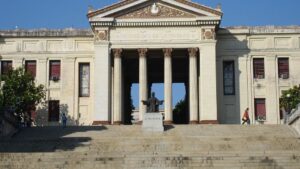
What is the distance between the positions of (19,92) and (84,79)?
8.47 m

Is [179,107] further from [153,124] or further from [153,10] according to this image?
[153,124]

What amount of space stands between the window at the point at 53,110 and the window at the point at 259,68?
60.0 feet

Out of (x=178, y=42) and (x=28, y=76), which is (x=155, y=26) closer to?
(x=178, y=42)

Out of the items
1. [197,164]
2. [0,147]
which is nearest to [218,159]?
[197,164]

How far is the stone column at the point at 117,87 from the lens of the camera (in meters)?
48.5

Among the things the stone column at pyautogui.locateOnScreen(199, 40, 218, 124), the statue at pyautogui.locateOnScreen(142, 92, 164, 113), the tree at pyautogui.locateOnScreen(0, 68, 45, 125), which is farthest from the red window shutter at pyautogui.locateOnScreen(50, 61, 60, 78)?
the statue at pyautogui.locateOnScreen(142, 92, 164, 113)

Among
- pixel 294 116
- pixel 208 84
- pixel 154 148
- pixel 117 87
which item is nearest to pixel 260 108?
pixel 208 84

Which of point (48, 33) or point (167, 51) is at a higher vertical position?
point (48, 33)

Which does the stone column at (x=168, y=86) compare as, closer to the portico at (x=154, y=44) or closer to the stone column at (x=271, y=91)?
the portico at (x=154, y=44)

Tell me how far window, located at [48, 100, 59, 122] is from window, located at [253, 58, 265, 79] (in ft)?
60.0

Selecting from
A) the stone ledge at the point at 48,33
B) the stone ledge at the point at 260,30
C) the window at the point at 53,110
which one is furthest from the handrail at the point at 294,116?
the window at the point at 53,110

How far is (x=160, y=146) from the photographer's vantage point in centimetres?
3259

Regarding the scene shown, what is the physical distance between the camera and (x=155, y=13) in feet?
163

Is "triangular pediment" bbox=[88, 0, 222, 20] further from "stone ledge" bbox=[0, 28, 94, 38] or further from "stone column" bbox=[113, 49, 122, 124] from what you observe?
"stone ledge" bbox=[0, 28, 94, 38]
